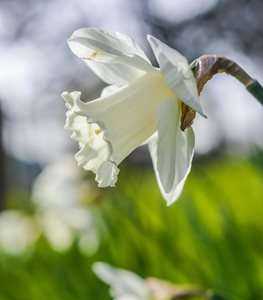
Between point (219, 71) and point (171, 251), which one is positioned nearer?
point (219, 71)

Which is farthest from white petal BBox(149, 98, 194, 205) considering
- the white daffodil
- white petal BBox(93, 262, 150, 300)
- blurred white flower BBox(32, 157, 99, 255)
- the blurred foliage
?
blurred white flower BBox(32, 157, 99, 255)

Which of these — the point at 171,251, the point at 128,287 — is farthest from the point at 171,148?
the point at 171,251

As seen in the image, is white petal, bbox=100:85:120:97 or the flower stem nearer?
the flower stem

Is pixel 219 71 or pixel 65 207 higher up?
pixel 65 207

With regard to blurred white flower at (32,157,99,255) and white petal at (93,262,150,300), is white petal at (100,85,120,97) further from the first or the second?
blurred white flower at (32,157,99,255)

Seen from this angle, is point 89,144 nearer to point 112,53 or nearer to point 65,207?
point 112,53

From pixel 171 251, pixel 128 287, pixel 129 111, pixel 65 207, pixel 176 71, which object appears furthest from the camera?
pixel 65 207

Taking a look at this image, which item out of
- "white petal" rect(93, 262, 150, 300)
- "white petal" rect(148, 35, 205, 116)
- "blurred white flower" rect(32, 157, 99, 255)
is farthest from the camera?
"blurred white flower" rect(32, 157, 99, 255)
